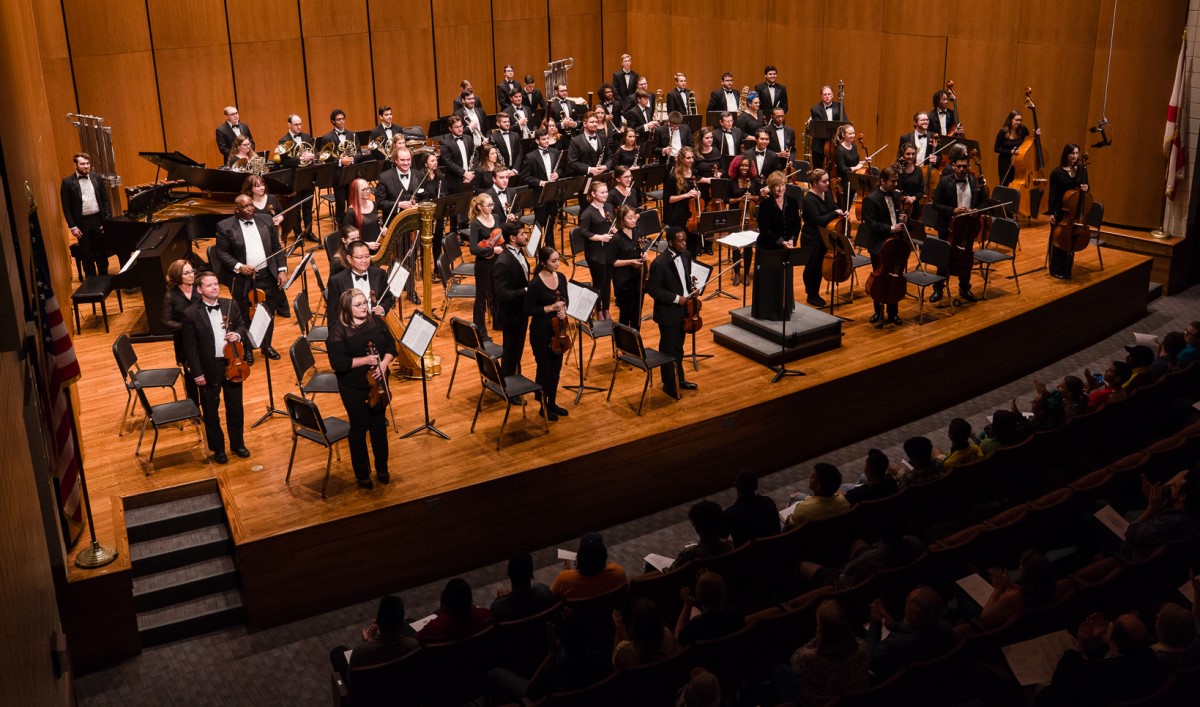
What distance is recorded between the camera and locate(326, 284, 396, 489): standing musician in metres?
7.23

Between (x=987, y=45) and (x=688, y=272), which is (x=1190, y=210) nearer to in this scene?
(x=987, y=45)

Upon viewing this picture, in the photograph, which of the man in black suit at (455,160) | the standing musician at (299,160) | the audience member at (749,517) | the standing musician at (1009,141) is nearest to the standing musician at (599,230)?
the man in black suit at (455,160)

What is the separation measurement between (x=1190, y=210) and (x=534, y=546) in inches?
346

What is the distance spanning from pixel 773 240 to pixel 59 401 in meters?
5.87

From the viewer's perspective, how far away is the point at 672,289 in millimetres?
8805

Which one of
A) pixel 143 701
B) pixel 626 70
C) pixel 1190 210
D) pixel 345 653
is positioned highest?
pixel 626 70

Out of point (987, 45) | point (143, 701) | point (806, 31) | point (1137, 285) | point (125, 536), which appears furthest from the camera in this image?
point (806, 31)

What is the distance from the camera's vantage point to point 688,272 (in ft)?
28.9

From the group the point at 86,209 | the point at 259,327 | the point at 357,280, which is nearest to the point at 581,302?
the point at 357,280

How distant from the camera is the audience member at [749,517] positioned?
6.41 metres

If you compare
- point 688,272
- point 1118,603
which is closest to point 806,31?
point 688,272

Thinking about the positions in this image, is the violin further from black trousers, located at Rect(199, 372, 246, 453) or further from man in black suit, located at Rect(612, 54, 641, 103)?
man in black suit, located at Rect(612, 54, 641, 103)

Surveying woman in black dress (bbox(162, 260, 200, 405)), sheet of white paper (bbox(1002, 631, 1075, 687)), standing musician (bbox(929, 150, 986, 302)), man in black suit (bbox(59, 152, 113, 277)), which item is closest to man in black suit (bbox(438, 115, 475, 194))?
man in black suit (bbox(59, 152, 113, 277))

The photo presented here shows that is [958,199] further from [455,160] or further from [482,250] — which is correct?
[455,160]
